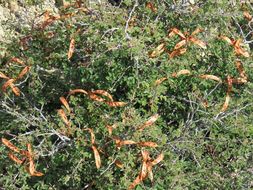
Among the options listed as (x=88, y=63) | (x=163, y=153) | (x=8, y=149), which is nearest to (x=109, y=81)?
(x=88, y=63)

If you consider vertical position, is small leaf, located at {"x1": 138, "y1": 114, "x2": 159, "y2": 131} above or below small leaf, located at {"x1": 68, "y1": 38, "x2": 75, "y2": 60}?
below

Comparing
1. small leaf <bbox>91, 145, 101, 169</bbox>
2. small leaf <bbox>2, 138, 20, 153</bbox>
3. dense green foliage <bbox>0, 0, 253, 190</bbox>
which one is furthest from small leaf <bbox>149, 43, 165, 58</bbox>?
small leaf <bbox>2, 138, 20, 153</bbox>

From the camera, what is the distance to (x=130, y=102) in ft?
10.9

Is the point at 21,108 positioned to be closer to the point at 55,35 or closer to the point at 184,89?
the point at 55,35

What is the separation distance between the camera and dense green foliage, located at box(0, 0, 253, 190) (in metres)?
3.25

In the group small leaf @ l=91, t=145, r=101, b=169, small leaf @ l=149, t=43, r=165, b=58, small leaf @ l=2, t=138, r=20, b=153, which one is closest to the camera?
small leaf @ l=91, t=145, r=101, b=169

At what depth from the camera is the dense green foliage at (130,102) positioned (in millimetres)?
3248

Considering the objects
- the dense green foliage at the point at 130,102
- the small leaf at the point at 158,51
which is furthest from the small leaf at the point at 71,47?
the small leaf at the point at 158,51

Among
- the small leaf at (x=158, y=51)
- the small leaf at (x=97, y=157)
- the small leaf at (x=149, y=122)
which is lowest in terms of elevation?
the small leaf at (x=97, y=157)

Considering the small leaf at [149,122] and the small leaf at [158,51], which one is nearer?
the small leaf at [149,122]

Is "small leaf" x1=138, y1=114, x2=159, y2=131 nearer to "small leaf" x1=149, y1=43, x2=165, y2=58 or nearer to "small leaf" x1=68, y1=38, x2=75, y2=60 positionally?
"small leaf" x1=149, y1=43, x2=165, y2=58

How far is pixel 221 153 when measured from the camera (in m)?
3.57

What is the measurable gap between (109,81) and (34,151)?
62 cm

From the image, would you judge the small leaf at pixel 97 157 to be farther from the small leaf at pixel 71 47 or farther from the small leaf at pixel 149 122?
the small leaf at pixel 71 47
